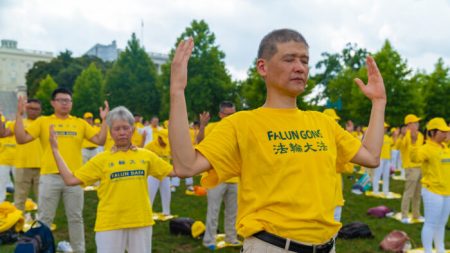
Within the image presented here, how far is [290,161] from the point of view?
2.43 meters

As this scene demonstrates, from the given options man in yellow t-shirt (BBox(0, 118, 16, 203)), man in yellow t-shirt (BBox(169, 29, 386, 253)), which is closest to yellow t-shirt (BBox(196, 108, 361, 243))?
man in yellow t-shirt (BBox(169, 29, 386, 253))

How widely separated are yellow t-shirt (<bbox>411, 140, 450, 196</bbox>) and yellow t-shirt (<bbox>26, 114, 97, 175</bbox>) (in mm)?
5426

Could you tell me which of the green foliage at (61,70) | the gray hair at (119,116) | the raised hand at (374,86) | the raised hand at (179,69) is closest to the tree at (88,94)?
the green foliage at (61,70)

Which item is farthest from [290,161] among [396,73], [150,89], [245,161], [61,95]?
[150,89]

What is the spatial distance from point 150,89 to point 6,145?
3868 cm

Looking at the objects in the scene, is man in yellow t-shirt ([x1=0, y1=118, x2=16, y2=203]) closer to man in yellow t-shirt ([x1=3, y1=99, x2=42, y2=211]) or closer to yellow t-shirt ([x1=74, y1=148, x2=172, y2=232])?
man in yellow t-shirt ([x1=3, y1=99, x2=42, y2=211])

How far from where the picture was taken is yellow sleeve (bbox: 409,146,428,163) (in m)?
7.02

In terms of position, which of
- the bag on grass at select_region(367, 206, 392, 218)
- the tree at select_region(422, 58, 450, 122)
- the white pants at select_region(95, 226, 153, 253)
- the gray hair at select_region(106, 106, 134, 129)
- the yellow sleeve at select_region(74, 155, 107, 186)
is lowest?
the bag on grass at select_region(367, 206, 392, 218)

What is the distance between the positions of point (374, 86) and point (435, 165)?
464cm

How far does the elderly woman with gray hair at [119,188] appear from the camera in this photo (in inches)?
192

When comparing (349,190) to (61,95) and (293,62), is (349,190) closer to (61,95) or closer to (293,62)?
(61,95)

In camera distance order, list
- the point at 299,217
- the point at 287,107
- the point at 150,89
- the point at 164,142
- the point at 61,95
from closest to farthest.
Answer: the point at 299,217, the point at 287,107, the point at 61,95, the point at 164,142, the point at 150,89

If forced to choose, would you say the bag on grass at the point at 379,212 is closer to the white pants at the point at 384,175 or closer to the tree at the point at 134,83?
the white pants at the point at 384,175

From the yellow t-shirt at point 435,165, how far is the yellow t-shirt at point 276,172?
5007 mm
